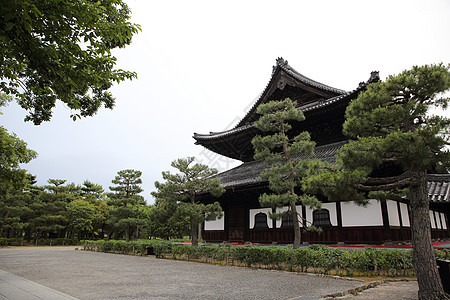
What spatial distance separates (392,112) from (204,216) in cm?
1103

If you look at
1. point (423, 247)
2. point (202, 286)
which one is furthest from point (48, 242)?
point (423, 247)

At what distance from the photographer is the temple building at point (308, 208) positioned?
41.2 ft

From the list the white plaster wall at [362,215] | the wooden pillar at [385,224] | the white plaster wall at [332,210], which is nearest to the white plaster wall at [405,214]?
the wooden pillar at [385,224]

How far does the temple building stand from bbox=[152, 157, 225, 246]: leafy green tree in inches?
51.1

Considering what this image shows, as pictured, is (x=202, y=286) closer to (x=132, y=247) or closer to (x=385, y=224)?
(x=385, y=224)

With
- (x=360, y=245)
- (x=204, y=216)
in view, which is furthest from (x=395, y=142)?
(x=204, y=216)

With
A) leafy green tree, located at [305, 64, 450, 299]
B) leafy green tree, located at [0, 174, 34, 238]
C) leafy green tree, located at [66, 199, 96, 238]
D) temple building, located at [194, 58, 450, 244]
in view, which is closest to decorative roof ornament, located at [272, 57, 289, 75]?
temple building, located at [194, 58, 450, 244]

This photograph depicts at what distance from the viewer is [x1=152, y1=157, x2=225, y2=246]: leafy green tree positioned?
1498 centimetres

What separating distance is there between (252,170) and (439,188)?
10.2 metres

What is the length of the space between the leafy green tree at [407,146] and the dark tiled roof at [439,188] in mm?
8691

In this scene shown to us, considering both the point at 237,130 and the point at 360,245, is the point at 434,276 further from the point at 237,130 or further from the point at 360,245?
the point at 237,130

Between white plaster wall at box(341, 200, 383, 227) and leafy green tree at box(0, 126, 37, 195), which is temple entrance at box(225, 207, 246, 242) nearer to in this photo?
white plaster wall at box(341, 200, 383, 227)

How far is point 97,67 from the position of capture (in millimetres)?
4816

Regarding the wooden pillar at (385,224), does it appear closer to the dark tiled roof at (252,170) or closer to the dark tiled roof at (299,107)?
the dark tiled roof at (252,170)
